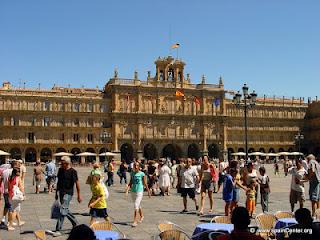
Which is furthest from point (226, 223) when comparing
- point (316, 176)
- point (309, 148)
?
point (309, 148)

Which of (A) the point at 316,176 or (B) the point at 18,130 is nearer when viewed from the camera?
(A) the point at 316,176

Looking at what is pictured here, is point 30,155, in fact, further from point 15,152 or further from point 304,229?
point 304,229

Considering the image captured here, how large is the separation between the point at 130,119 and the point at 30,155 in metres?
15.6

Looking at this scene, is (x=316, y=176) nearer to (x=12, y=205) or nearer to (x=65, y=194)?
(x=65, y=194)

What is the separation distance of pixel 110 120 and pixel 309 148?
36885mm

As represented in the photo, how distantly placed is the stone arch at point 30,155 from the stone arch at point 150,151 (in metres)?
16.6

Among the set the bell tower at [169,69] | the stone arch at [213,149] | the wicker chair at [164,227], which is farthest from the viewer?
the stone arch at [213,149]

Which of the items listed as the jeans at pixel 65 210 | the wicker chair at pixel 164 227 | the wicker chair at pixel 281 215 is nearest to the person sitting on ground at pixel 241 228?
the wicker chair at pixel 164 227

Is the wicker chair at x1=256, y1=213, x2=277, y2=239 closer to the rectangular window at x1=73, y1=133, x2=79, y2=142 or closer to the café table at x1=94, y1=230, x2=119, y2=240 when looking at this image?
the café table at x1=94, y1=230, x2=119, y2=240

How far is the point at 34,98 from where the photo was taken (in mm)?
65562

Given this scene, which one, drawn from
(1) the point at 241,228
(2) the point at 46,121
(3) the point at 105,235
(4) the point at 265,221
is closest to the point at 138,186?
(4) the point at 265,221

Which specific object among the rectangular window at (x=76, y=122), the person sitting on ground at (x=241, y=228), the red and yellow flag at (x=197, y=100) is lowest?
the person sitting on ground at (x=241, y=228)

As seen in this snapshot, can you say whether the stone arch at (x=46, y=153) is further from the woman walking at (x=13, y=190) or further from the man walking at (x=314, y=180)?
the man walking at (x=314, y=180)

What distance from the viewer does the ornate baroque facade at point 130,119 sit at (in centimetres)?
6500
